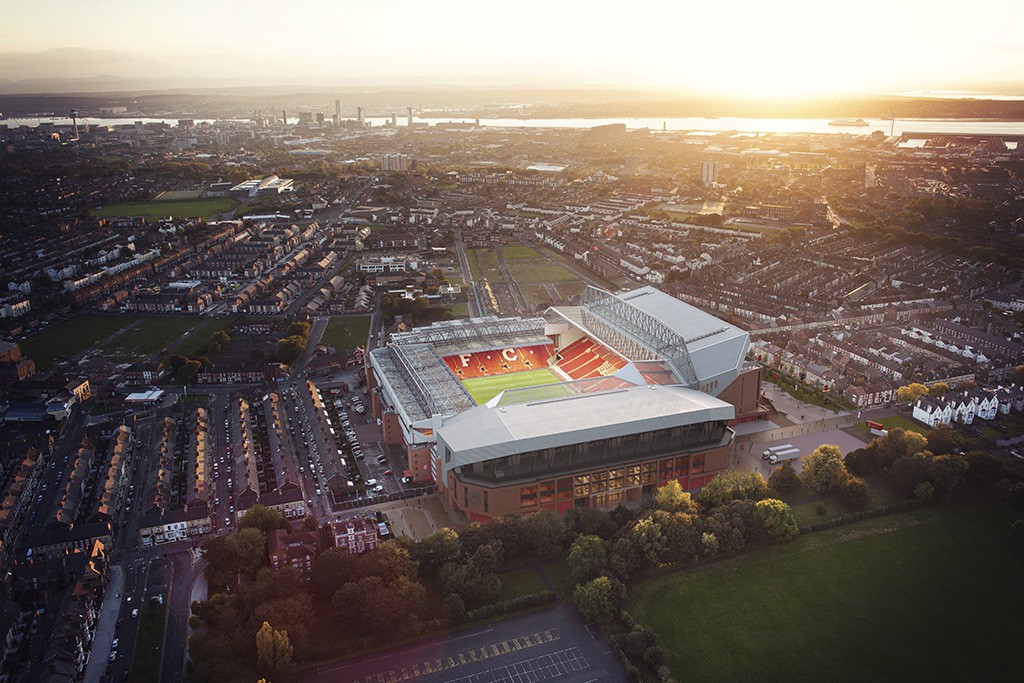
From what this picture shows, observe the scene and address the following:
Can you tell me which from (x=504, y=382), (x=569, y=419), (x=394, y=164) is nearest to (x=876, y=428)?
(x=569, y=419)

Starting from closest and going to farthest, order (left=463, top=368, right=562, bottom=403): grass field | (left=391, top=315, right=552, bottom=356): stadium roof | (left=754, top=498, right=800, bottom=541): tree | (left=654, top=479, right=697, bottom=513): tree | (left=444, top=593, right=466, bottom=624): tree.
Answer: (left=444, top=593, right=466, bottom=624): tree
(left=754, top=498, right=800, bottom=541): tree
(left=654, top=479, right=697, bottom=513): tree
(left=463, top=368, right=562, bottom=403): grass field
(left=391, top=315, right=552, bottom=356): stadium roof

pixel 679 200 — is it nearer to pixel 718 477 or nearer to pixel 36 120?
pixel 718 477

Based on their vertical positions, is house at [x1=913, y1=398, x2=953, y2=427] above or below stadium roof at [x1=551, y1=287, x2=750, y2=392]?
below

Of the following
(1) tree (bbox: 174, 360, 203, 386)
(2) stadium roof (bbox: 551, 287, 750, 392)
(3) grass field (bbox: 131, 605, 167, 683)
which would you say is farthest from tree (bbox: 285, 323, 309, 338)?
(3) grass field (bbox: 131, 605, 167, 683)

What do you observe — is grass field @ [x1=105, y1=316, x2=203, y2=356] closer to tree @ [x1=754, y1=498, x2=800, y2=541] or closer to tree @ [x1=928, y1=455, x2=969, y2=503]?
tree @ [x1=754, y1=498, x2=800, y2=541]

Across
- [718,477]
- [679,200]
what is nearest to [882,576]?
[718,477]

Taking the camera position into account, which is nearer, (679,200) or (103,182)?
(679,200)
